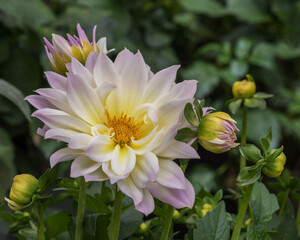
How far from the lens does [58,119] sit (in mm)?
293

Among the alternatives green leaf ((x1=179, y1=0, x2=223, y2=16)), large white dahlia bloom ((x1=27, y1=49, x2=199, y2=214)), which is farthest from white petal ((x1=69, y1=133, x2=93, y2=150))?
green leaf ((x1=179, y1=0, x2=223, y2=16))

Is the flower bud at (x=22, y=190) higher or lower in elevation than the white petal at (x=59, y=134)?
lower

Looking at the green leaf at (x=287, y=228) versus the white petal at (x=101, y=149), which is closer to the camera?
the white petal at (x=101, y=149)

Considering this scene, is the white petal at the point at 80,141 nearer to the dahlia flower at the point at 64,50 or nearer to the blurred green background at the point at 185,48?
the dahlia flower at the point at 64,50

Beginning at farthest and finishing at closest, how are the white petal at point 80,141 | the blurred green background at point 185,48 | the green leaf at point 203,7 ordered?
1. the green leaf at point 203,7
2. the blurred green background at point 185,48
3. the white petal at point 80,141

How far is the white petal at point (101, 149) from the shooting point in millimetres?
281

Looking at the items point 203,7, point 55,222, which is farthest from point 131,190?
point 203,7

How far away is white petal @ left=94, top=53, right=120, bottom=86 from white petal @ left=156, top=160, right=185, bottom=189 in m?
0.06

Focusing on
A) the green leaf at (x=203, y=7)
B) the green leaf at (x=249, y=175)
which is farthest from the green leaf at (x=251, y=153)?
the green leaf at (x=203, y=7)

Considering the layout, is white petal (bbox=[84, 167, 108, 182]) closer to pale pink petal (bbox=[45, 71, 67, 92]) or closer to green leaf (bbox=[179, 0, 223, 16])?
pale pink petal (bbox=[45, 71, 67, 92])

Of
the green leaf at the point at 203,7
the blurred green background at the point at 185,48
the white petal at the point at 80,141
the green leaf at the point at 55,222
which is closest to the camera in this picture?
the white petal at the point at 80,141

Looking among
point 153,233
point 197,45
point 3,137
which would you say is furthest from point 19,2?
point 153,233

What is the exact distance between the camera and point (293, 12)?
56.4 inches

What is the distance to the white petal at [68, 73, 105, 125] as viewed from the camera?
11.8 inches
